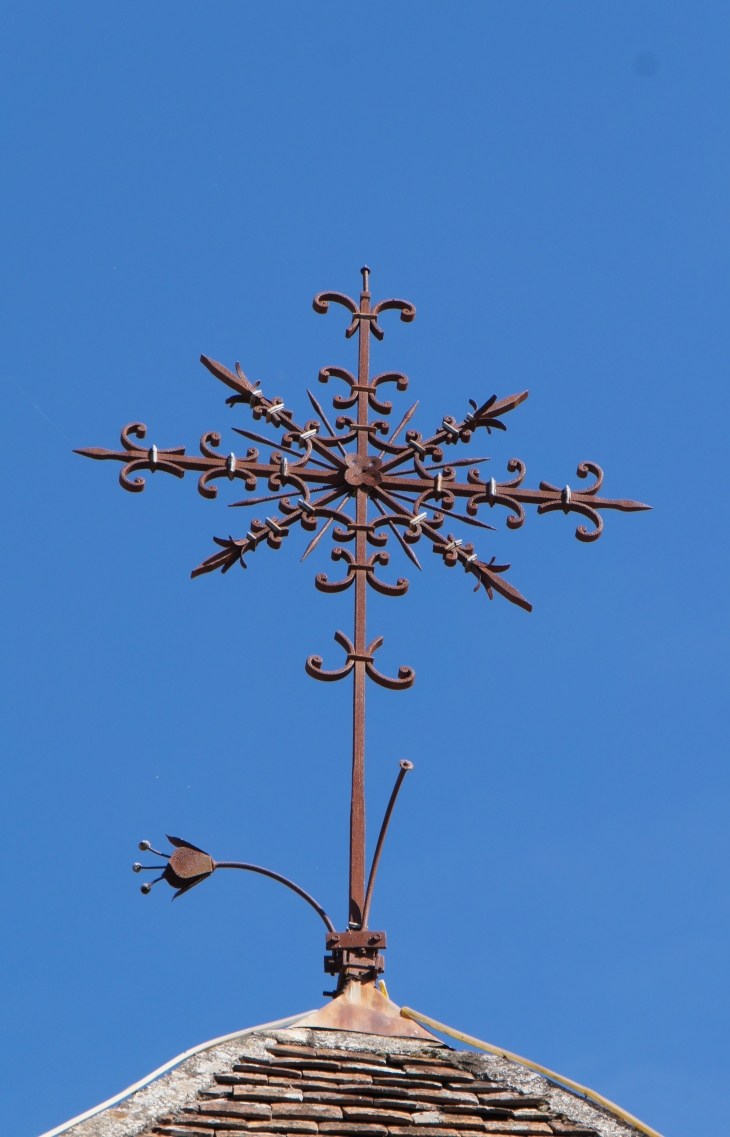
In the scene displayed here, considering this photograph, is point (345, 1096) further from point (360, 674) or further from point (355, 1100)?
point (360, 674)

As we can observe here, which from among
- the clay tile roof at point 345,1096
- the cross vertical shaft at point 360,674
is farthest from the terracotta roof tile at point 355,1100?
the cross vertical shaft at point 360,674

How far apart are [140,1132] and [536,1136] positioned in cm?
141

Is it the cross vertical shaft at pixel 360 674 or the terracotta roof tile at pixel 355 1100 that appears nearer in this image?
the terracotta roof tile at pixel 355 1100

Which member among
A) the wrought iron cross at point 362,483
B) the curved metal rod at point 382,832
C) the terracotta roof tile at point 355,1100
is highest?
the wrought iron cross at point 362,483

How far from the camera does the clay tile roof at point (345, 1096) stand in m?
5.89

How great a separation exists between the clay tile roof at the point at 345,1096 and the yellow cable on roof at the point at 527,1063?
0.03 meters

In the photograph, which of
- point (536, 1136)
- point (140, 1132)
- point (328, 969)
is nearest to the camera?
point (140, 1132)

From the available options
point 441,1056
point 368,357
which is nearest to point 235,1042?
point 441,1056

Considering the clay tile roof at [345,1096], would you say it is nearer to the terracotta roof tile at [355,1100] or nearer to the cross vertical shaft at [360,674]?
the terracotta roof tile at [355,1100]

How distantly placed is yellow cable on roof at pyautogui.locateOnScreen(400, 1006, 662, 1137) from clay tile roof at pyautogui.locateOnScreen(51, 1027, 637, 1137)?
0.03 meters

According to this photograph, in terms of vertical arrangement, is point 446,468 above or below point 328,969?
above

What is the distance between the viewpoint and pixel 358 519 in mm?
8141

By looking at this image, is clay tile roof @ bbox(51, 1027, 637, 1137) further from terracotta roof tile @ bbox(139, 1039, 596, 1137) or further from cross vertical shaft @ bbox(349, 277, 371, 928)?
cross vertical shaft @ bbox(349, 277, 371, 928)

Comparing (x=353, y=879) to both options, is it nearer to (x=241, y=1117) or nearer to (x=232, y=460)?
(x=241, y=1117)
